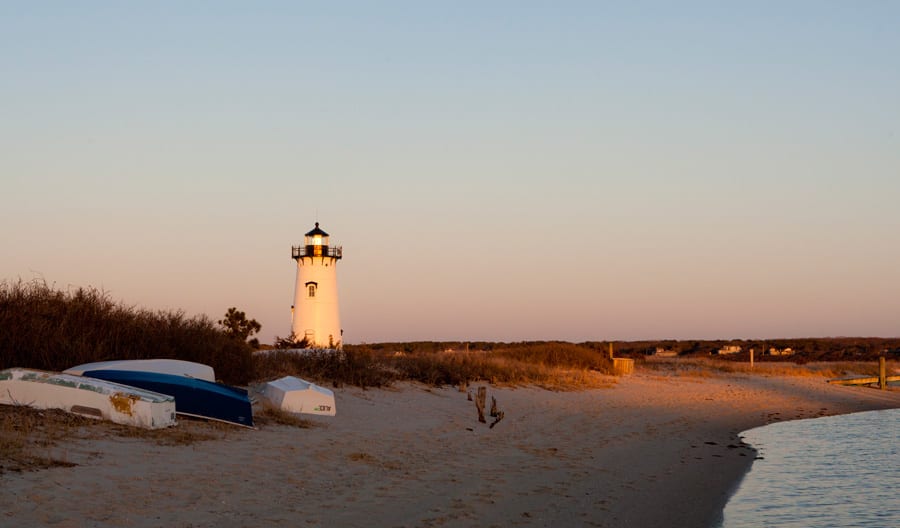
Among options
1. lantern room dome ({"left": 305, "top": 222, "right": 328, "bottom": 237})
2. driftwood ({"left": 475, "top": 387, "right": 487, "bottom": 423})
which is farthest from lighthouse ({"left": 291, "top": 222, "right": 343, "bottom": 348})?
driftwood ({"left": 475, "top": 387, "right": 487, "bottom": 423})

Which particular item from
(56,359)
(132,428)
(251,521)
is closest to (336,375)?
(56,359)

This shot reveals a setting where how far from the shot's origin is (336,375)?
847 inches

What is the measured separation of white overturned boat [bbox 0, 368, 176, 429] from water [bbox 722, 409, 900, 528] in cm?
830

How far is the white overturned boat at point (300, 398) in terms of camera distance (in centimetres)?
1666

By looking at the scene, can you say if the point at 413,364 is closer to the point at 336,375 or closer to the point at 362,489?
the point at 336,375

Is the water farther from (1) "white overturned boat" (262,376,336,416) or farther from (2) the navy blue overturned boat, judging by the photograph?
(1) "white overturned boat" (262,376,336,416)

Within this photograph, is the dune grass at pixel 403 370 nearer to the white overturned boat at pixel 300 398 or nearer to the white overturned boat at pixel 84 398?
the white overturned boat at pixel 300 398

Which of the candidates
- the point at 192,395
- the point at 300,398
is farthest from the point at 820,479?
the point at 192,395

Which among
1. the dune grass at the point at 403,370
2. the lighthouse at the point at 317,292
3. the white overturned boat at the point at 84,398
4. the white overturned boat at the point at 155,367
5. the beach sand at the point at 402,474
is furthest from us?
the lighthouse at the point at 317,292

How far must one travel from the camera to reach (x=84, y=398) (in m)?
12.6

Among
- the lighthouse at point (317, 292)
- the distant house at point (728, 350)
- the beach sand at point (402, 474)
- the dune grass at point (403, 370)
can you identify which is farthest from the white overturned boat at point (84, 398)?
the distant house at point (728, 350)

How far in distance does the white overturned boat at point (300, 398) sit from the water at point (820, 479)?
25.9 ft

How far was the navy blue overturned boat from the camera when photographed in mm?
13945

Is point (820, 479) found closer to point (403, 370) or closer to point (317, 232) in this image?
point (403, 370)
